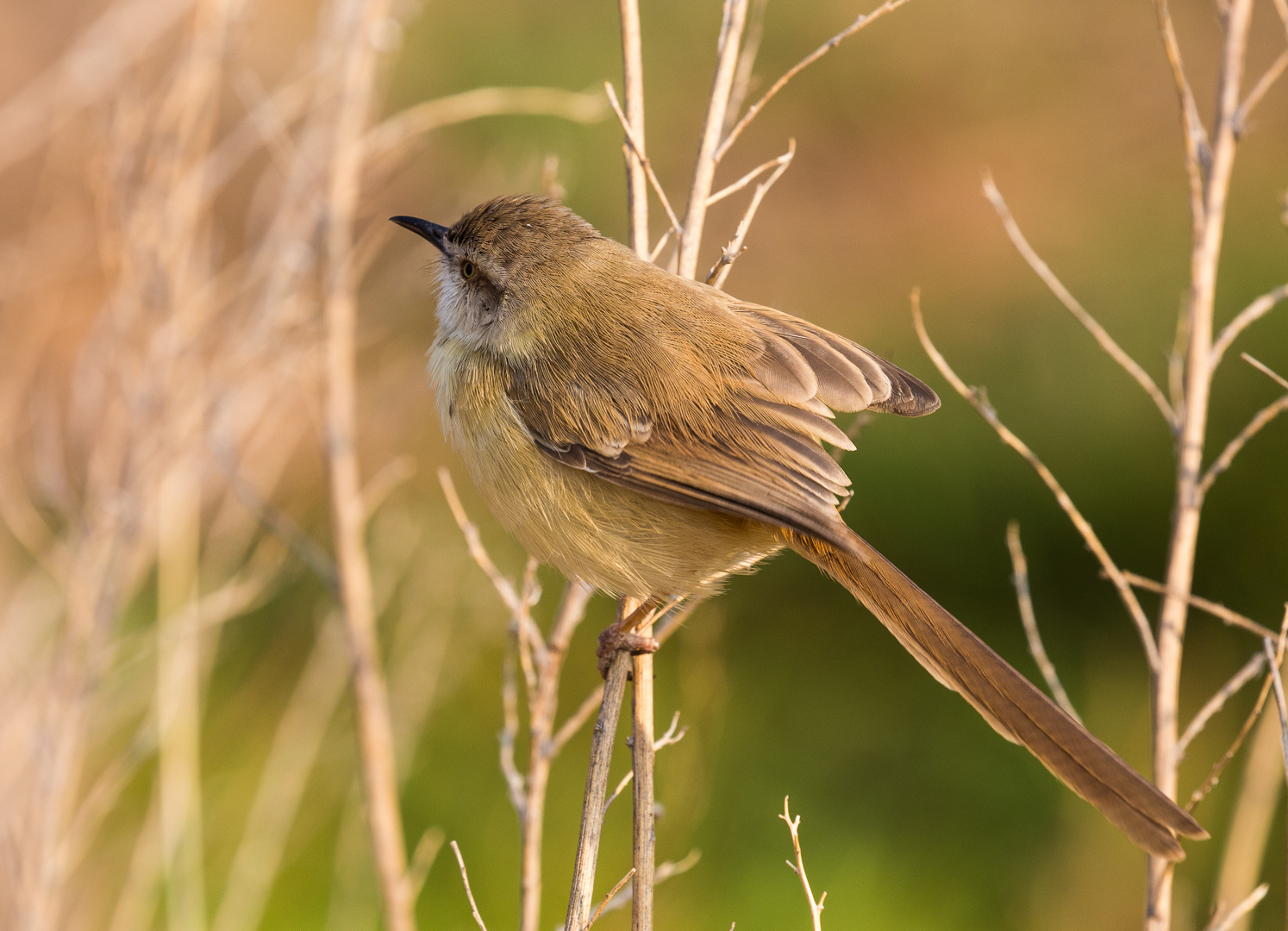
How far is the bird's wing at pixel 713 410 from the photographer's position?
2312 millimetres

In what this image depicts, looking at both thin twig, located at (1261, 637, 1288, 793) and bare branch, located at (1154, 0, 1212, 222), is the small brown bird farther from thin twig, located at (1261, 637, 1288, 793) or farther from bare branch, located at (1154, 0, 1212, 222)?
bare branch, located at (1154, 0, 1212, 222)

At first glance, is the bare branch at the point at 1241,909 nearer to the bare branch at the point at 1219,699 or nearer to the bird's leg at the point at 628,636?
the bare branch at the point at 1219,699

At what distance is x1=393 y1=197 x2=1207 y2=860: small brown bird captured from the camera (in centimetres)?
229

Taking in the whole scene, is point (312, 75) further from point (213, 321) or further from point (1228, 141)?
point (1228, 141)

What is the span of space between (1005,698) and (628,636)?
0.80 meters

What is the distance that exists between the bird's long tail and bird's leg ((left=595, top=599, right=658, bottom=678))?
36 cm

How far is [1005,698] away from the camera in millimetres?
2037

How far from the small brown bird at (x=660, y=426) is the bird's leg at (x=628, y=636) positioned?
0.05 metres

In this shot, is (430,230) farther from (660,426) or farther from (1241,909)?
(1241,909)

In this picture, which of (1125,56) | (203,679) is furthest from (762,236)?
(203,679)

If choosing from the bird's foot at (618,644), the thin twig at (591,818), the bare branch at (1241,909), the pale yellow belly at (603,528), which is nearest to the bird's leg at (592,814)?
the thin twig at (591,818)

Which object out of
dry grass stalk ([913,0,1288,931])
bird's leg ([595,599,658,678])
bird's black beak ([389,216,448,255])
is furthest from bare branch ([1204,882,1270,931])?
bird's black beak ([389,216,448,255])

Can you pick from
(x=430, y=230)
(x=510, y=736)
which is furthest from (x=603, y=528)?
(x=430, y=230)

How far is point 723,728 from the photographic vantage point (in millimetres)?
5492
